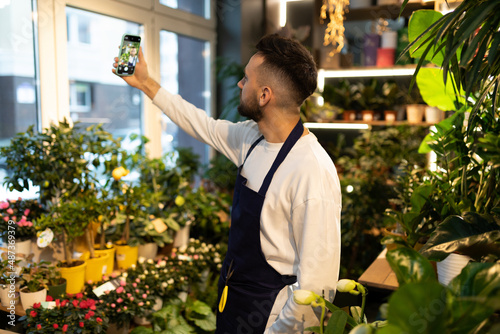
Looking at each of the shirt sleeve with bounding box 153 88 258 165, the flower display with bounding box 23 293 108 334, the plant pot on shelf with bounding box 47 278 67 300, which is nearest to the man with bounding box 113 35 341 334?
the shirt sleeve with bounding box 153 88 258 165

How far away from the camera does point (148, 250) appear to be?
99.2 inches

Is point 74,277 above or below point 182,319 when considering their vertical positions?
above

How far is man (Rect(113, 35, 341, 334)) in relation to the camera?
1.25m

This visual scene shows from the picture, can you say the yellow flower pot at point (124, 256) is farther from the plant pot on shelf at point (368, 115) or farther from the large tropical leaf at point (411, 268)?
the plant pot on shelf at point (368, 115)

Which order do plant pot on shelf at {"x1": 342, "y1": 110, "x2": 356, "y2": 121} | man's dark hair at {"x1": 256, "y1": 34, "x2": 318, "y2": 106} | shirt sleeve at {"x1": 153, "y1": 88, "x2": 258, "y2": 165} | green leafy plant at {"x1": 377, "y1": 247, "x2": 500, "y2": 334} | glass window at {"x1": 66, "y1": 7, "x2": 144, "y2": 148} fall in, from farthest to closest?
plant pot on shelf at {"x1": 342, "y1": 110, "x2": 356, "y2": 121} < glass window at {"x1": 66, "y1": 7, "x2": 144, "y2": 148} < shirt sleeve at {"x1": 153, "y1": 88, "x2": 258, "y2": 165} < man's dark hair at {"x1": 256, "y1": 34, "x2": 318, "y2": 106} < green leafy plant at {"x1": 377, "y1": 247, "x2": 500, "y2": 334}

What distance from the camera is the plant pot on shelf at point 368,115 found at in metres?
3.81

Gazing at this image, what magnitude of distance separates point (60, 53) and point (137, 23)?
0.78 m

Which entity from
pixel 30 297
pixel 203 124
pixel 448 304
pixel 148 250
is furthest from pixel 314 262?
pixel 148 250

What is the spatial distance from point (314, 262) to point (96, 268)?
1.37 metres

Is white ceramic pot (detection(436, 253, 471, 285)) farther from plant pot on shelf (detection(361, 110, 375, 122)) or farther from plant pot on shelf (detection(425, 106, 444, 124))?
plant pot on shelf (detection(361, 110, 375, 122))

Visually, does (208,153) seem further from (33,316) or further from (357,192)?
(33,316)

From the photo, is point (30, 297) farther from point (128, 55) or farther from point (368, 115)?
point (368, 115)

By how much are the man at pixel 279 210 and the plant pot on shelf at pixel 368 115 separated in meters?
2.50

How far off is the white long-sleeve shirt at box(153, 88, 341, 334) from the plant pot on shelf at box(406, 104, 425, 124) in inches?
95.2
